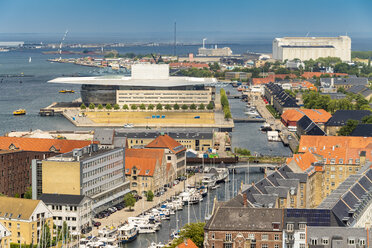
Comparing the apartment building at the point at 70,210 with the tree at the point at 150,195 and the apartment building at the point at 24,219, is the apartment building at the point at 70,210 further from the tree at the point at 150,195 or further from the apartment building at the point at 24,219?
the tree at the point at 150,195

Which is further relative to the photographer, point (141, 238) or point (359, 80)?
point (359, 80)

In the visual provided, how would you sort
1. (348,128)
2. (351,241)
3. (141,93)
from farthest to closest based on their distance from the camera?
(141,93), (348,128), (351,241)

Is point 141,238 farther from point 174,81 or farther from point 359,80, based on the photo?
point 359,80

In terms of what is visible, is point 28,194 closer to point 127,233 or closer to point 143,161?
point 143,161

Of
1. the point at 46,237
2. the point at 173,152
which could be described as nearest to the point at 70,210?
the point at 46,237

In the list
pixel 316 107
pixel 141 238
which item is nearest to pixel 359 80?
pixel 316 107

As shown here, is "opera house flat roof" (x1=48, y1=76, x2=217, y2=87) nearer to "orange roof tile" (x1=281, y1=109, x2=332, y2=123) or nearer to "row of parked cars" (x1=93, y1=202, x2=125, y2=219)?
"orange roof tile" (x1=281, y1=109, x2=332, y2=123)

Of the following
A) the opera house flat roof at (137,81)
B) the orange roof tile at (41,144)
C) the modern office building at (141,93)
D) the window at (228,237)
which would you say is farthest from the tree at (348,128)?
the window at (228,237)
